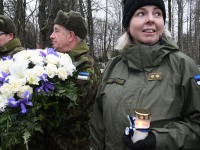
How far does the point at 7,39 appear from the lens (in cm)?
440

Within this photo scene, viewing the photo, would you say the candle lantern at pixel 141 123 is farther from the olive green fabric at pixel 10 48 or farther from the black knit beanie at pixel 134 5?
the olive green fabric at pixel 10 48

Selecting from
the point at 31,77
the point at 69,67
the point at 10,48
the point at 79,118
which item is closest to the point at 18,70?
the point at 31,77

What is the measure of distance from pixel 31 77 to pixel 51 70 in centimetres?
19

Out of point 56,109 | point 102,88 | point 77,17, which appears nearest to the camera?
point 102,88

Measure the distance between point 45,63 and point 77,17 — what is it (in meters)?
0.96

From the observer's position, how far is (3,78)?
2.56m

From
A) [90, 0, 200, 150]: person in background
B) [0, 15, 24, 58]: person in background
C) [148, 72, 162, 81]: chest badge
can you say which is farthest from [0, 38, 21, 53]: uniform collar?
[148, 72, 162, 81]: chest badge

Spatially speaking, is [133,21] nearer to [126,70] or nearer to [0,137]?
[126,70]

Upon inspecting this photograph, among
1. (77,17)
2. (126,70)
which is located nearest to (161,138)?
(126,70)

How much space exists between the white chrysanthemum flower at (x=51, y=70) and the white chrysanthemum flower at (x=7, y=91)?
339mm

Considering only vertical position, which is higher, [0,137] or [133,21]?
[133,21]

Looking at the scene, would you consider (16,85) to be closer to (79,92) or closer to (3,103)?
(3,103)

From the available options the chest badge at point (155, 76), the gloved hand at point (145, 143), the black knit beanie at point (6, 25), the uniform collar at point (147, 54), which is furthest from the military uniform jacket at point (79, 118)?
the black knit beanie at point (6, 25)

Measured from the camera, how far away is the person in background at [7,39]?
4.31 m
